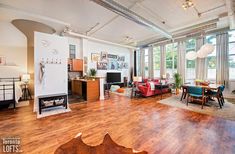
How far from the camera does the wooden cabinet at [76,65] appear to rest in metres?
6.89

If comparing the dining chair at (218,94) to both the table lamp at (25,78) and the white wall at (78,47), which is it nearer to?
the white wall at (78,47)

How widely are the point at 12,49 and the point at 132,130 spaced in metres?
6.06

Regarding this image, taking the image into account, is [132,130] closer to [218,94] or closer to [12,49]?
[218,94]

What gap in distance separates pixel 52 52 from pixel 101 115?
2.69 m

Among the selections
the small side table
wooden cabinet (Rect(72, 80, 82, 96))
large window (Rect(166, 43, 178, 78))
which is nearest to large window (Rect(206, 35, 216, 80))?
large window (Rect(166, 43, 178, 78))

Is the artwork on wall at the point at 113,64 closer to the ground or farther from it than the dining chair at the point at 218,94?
farther from it

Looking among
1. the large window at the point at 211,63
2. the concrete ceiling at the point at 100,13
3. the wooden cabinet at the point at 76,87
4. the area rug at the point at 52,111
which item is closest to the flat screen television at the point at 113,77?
the wooden cabinet at the point at 76,87

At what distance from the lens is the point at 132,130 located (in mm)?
2664

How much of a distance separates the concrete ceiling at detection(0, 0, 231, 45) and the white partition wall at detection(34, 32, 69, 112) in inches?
48.5

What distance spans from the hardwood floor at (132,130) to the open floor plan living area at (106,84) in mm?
19

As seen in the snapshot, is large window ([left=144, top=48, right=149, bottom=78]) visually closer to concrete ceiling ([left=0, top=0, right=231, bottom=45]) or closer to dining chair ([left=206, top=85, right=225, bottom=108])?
concrete ceiling ([left=0, top=0, right=231, bottom=45])

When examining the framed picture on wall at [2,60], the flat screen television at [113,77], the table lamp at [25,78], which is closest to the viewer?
the framed picture on wall at [2,60]

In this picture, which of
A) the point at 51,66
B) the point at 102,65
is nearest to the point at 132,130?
the point at 51,66

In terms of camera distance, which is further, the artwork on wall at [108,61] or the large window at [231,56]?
the artwork on wall at [108,61]
